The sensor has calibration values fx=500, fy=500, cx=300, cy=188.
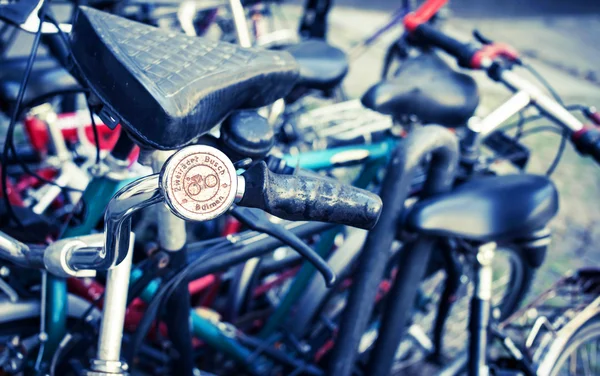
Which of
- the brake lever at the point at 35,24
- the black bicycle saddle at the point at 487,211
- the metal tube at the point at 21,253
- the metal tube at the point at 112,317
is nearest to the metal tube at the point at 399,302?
the black bicycle saddle at the point at 487,211

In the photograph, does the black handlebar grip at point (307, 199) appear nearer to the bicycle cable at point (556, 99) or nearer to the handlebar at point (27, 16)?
the handlebar at point (27, 16)

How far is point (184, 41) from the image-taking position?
1.00 meters

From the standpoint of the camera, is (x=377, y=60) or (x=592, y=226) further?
(x=377, y=60)

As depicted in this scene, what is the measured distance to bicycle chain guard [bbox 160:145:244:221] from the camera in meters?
0.68

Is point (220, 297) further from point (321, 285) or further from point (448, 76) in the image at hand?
point (448, 76)

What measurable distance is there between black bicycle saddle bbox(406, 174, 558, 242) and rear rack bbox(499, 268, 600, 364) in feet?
0.98

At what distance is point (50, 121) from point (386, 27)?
2145 millimetres

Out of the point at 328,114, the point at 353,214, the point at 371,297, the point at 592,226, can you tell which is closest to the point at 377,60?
the point at 592,226

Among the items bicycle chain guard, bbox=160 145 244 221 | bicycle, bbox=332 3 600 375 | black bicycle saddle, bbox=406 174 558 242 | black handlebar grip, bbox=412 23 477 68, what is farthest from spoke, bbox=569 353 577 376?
bicycle chain guard, bbox=160 145 244 221

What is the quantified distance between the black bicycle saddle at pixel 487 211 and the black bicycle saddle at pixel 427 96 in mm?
329

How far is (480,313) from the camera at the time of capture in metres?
1.46

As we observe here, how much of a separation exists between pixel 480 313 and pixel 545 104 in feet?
2.26

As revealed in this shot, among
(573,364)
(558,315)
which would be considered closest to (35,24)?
(558,315)

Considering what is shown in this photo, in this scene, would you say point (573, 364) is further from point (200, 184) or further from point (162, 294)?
point (200, 184)
